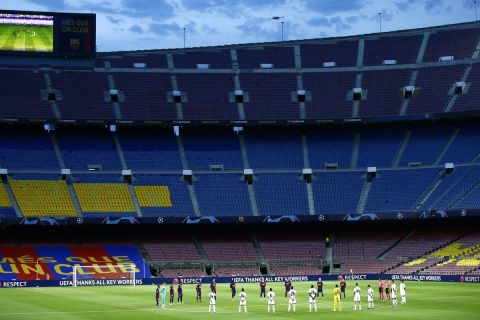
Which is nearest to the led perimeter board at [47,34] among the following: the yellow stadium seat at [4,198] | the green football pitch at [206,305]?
the yellow stadium seat at [4,198]

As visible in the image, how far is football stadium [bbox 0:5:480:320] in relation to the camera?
86.1 m

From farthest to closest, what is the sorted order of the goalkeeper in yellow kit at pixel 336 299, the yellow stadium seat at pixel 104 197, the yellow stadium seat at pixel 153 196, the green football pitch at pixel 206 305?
the yellow stadium seat at pixel 153 196 → the yellow stadium seat at pixel 104 197 → the goalkeeper in yellow kit at pixel 336 299 → the green football pitch at pixel 206 305

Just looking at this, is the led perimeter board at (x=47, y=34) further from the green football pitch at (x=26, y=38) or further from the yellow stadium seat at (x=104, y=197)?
the yellow stadium seat at (x=104, y=197)

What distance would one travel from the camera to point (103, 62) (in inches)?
4003

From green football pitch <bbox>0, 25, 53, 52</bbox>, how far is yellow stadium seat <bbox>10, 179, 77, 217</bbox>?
18420 millimetres

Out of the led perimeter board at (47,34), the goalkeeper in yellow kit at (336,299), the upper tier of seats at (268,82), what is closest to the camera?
the goalkeeper in yellow kit at (336,299)

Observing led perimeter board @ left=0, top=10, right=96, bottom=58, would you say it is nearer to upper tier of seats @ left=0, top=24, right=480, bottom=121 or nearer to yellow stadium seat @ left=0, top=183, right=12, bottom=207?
upper tier of seats @ left=0, top=24, right=480, bottom=121

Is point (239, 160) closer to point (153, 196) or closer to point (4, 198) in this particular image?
point (153, 196)

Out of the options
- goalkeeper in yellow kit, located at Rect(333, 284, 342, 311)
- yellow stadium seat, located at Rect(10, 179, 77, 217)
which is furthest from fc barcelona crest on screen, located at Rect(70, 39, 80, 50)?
goalkeeper in yellow kit, located at Rect(333, 284, 342, 311)

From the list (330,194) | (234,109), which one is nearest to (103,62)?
(234,109)

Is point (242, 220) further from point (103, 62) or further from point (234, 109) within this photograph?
point (103, 62)

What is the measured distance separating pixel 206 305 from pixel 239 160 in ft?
143

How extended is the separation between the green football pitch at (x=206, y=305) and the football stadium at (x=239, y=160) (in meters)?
11.2

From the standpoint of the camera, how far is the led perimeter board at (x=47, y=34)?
96.6 meters
